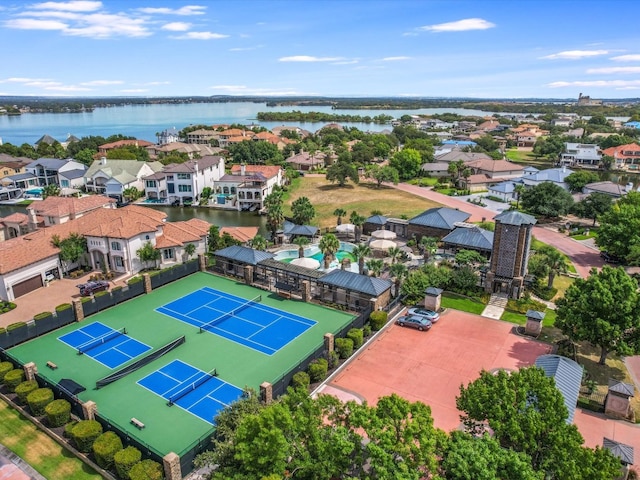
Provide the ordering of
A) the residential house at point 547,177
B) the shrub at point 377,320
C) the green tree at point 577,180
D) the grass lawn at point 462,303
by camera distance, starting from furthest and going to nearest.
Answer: the residential house at point 547,177, the green tree at point 577,180, the grass lawn at point 462,303, the shrub at point 377,320

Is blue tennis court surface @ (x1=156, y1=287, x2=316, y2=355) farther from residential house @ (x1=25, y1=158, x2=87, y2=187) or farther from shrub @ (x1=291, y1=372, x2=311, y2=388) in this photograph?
residential house @ (x1=25, y1=158, x2=87, y2=187)

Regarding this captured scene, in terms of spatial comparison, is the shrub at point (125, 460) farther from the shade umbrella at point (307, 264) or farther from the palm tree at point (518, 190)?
the palm tree at point (518, 190)

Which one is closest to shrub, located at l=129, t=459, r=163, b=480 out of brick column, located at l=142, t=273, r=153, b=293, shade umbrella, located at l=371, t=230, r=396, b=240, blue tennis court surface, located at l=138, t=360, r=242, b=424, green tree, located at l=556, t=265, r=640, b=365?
blue tennis court surface, located at l=138, t=360, r=242, b=424

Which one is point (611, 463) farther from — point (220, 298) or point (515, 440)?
point (220, 298)

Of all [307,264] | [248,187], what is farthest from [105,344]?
[248,187]

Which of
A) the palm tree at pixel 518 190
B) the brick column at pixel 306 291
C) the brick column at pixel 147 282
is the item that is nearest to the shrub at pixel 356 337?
the brick column at pixel 306 291

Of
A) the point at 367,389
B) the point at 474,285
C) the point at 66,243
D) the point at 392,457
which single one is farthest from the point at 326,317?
the point at 66,243

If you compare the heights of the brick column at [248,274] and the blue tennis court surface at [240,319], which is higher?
the brick column at [248,274]

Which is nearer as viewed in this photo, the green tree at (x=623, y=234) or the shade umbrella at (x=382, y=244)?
the green tree at (x=623, y=234)
